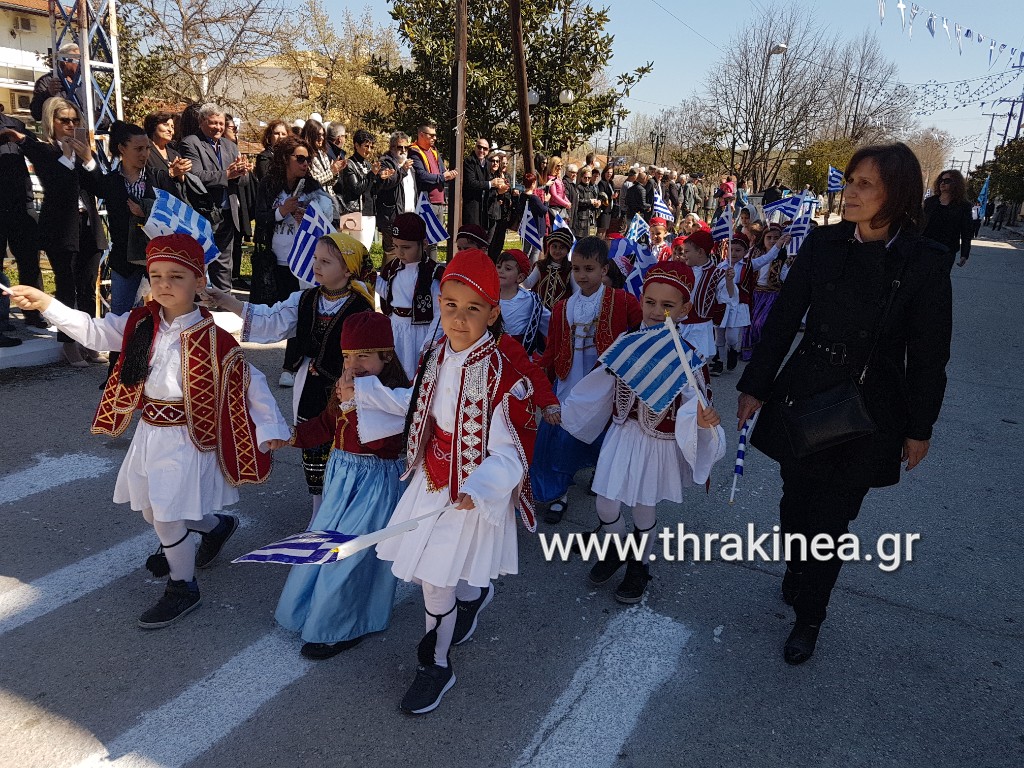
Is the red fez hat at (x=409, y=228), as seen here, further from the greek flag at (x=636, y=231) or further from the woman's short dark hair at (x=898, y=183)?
the greek flag at (x=636, y=231)

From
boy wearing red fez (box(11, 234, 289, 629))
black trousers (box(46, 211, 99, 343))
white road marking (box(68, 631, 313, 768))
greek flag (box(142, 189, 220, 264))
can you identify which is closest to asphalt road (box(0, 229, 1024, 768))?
white road marking (box(68, 631, 313, 768))

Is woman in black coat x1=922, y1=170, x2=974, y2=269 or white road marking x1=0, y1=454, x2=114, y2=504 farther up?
woman in black coat x1=922, y1=170, x2=974, y2=269

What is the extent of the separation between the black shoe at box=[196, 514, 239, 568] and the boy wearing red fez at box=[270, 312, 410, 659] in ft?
2.20

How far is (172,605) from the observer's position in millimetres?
3395

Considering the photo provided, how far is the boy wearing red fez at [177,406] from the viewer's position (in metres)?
3.23

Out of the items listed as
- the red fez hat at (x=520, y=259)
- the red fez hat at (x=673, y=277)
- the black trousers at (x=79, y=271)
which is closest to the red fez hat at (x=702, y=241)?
the red fez hat at (x=520, y=259)

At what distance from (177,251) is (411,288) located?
2.14 meters

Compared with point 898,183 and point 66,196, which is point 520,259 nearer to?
point 898,183

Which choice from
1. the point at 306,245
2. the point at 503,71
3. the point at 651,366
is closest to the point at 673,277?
the point at 651,366

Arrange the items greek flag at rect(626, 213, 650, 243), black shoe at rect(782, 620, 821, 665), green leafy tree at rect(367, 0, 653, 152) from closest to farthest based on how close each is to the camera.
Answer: black shoe at rect(782, 620, 821, 665)
greek flag at rect(626, 213, 650, 243)
green leafy tree at rect(367, 0, 653, 152)

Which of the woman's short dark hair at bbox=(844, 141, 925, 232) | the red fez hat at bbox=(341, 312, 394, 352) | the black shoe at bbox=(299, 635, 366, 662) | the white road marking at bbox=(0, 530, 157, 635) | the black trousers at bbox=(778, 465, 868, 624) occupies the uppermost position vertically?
the woman's short dark hair at bbox=(844, 141, 925, 232)

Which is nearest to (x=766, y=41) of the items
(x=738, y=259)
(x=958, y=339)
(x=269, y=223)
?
(x=958, y=339)

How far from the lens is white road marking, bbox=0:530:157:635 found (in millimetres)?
3432

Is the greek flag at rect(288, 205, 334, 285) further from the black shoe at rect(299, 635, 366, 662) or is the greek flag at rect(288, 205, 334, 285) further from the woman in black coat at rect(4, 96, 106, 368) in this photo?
the woman in black coat at rect(4, 96, 106, 368)
